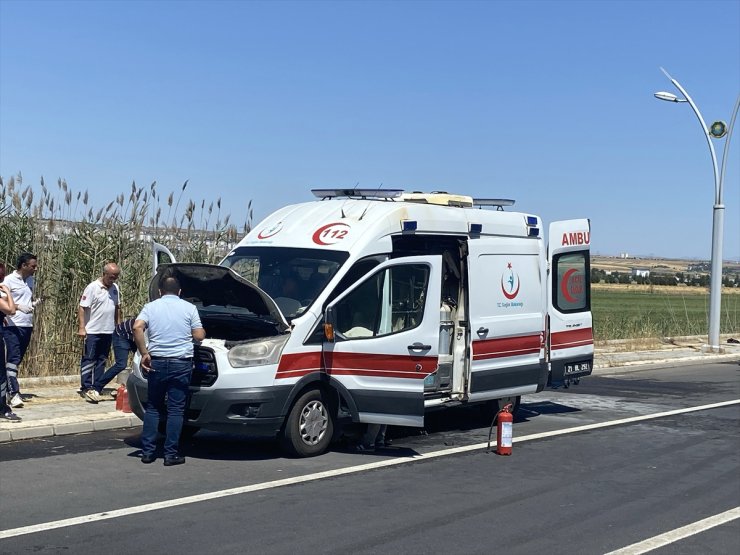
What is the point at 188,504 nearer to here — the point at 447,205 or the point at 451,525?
the point at 451,525

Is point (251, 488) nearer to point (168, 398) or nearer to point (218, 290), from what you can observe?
point (168, 398)

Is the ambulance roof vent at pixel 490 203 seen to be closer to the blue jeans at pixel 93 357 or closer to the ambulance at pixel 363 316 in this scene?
the ambulance at pixel 363 316

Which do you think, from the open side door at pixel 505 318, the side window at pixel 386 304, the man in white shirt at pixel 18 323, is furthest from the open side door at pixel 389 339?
the man in white shirt at pixel 18 323

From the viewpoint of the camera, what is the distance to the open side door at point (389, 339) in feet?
32.5

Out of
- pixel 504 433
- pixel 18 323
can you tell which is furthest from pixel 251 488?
pixel 18 323

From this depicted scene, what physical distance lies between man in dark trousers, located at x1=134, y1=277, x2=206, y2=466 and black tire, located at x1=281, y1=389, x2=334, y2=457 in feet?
3.53

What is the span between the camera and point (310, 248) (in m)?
10.5

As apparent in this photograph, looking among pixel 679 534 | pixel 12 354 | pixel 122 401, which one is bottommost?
pixel 679 534

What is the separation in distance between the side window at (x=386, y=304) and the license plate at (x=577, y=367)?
3.91 m

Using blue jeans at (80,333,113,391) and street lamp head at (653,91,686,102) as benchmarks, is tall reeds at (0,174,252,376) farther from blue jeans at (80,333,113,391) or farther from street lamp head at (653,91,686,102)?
street lamp head at (653,91,686,102)

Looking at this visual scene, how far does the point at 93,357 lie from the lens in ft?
41.0

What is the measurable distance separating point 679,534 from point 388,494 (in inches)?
95.1

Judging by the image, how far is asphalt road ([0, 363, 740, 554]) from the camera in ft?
22.2

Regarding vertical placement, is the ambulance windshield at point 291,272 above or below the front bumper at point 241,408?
above
